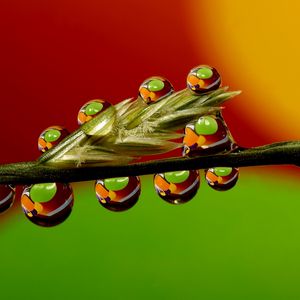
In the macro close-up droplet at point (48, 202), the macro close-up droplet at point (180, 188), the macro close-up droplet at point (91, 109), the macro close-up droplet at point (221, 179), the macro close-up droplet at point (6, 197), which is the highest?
the macro close-up droplet at point (91, 109)

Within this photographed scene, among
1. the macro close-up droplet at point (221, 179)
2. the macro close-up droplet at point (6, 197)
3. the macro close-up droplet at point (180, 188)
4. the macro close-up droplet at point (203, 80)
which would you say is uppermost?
the macro close-up droplet at point (203, 80)

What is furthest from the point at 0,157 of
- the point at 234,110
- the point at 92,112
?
the point at 92,112

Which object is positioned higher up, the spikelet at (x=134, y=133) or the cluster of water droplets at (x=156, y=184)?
the spikelet at (x=134, y=133)

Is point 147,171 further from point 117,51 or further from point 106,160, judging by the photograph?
point 117,51
